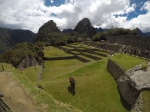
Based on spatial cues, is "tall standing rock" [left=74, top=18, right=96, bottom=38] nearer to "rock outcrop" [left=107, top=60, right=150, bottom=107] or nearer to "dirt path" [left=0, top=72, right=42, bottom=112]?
"rock outcrop" [left=107, top=60, right=150, bottom=107]

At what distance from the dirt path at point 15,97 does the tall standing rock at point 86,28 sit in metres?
151

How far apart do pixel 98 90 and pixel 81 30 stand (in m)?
158

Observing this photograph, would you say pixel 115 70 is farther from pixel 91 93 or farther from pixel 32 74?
pixel 32 74

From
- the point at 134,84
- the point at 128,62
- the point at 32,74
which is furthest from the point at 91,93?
the point at 32,74

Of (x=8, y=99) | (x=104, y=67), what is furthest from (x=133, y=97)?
(x=104, y=67)

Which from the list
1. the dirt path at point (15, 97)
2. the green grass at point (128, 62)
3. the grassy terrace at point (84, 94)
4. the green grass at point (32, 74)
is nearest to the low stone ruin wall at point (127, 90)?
the grassy terrace at point (84, 94)

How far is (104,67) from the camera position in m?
26.7

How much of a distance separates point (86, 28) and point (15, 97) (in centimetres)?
15787

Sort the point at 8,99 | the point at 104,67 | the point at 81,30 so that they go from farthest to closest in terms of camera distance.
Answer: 1. the point at 81,30
2. the point at 104,67
3. the point at 8,99

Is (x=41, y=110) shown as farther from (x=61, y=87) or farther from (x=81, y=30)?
(x=81, y=30)

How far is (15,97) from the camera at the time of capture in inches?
508

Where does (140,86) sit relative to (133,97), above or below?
above

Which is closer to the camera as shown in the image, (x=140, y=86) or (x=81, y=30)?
(x=140, y=86)

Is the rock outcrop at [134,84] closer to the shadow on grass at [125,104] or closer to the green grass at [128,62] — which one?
the shadow on grass at [125,104]
